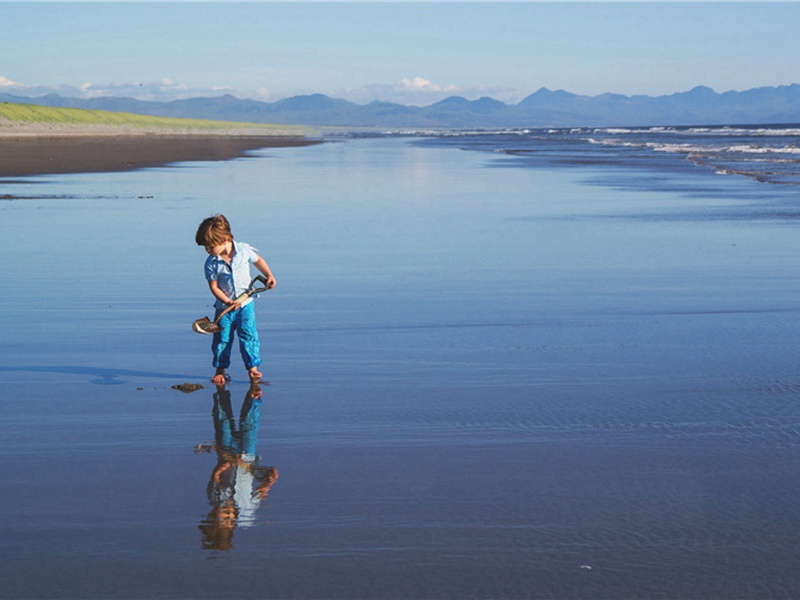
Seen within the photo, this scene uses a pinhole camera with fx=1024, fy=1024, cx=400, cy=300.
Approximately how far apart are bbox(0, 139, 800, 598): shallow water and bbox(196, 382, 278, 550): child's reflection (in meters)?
0.03

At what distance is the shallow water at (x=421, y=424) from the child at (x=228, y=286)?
0.72ft

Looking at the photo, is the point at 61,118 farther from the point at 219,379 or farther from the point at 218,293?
the point at 219,379

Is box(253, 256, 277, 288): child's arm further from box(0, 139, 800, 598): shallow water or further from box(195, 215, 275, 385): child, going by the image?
box(0, 139, 800, 598): shallow water

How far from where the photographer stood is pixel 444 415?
5.98 metres

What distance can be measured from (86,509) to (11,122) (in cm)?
8911

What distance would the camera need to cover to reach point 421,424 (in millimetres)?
5793

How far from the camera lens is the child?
22.5ft

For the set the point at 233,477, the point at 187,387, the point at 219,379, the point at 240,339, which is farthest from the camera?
the point at 240,339

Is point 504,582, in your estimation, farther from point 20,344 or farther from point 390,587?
point 20,344

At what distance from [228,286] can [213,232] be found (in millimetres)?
431

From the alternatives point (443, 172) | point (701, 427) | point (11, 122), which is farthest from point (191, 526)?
point (11, 122)

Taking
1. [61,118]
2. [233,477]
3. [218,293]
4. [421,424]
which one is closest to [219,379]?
[218,293]

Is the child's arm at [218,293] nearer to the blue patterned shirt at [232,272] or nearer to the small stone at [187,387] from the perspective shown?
the blue patterned shirt at [232,272]

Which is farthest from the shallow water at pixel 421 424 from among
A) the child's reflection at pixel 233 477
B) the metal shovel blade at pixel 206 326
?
the metal shovel blade at pixel 206 326
